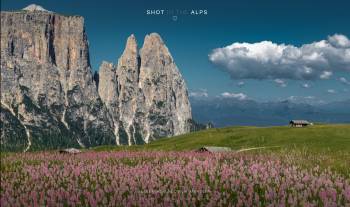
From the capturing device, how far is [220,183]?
1164 centimetres

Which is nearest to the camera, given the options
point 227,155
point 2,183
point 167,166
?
point 2,183

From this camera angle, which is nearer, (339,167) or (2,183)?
(2,183)

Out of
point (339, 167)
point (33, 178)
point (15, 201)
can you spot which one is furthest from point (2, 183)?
point (339, 167)

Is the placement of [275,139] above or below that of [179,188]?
above

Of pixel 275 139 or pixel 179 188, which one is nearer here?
pixel 179 188

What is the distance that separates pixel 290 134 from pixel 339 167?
33.6 meters

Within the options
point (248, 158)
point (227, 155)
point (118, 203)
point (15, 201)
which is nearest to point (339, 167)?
point (248, 158)

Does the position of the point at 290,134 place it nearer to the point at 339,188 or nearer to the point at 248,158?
the point at 248,158

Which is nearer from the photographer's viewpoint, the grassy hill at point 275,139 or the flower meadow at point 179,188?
the flower meadow at point 179,188

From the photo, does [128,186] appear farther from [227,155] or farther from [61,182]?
[227,155]

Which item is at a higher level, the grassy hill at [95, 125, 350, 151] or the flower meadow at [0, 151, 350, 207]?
the grassy hill at [95, 125, 350, 151]

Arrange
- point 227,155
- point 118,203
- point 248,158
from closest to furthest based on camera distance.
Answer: point 118,203, point 248,158, point 227,155

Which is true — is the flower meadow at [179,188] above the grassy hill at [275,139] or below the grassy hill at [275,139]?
below

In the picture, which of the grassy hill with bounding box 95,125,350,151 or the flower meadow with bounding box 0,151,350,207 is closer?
the flower meadow with bounding box 0,151,350,207
